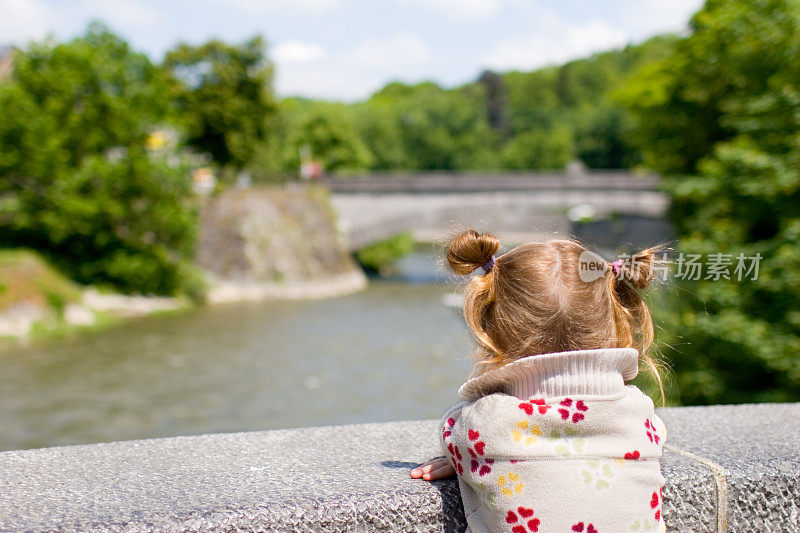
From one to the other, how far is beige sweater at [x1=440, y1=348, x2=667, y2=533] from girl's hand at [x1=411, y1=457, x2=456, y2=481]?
5 centimetres

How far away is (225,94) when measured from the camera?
3200cm

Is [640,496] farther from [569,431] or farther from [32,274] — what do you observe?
[32,274]

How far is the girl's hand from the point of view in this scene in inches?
70.5

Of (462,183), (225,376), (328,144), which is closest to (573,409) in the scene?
(225,376)

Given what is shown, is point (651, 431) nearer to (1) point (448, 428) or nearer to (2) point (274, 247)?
(1) point (448, 428)

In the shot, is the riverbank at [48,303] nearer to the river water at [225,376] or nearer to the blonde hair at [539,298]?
the river water at [225,376]

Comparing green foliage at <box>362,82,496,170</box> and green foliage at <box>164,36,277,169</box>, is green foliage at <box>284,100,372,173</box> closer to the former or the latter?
green foliage at <box>362,82,496,170</box>

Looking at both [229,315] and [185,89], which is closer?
[229,315]

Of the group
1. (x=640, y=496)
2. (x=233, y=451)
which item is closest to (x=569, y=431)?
(x=640, y=496)

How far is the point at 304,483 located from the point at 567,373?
0.61 m

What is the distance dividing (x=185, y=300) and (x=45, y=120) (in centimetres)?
585

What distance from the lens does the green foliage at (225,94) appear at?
105 feet

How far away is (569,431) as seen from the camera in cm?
169

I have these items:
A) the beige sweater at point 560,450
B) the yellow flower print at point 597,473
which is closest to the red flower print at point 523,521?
the beige sweater at point 560,450
